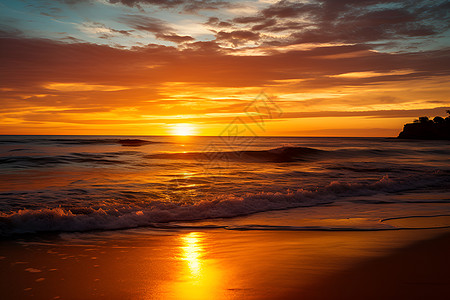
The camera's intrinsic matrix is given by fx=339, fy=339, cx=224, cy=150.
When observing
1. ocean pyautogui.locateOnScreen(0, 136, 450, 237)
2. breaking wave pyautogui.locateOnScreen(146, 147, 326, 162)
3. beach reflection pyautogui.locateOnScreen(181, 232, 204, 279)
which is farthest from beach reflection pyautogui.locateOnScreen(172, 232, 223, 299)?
breaking wave pyautogui.locateOnScreen(146, 147, 326, 162)

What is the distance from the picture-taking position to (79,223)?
6.60m

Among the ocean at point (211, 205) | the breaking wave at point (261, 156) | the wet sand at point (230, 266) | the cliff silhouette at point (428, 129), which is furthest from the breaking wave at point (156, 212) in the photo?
the cliff silhouette at point (428, 129)

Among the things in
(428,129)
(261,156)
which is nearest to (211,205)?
(261,156)

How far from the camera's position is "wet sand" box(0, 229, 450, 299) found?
11.5ft

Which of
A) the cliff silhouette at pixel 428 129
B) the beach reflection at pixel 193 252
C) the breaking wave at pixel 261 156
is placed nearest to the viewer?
the beach reflection at pixel 193 252

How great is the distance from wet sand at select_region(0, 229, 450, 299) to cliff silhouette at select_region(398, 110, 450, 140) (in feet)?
329

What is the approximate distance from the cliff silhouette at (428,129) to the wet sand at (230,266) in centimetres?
10033

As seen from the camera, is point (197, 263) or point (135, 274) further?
point (197, 263)

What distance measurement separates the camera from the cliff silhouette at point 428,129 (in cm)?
9031

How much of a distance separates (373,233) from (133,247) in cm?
414

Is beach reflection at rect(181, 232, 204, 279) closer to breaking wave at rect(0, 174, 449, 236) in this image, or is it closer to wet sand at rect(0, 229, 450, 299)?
wet sand at rect(0, 229, 450, 299)

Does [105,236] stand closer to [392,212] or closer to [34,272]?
[34,272]

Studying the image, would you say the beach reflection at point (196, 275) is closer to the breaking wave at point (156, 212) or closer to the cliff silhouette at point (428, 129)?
the breaking wave at point (156, 212)

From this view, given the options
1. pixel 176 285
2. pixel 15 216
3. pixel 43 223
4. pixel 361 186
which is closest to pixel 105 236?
pixel 43 223
